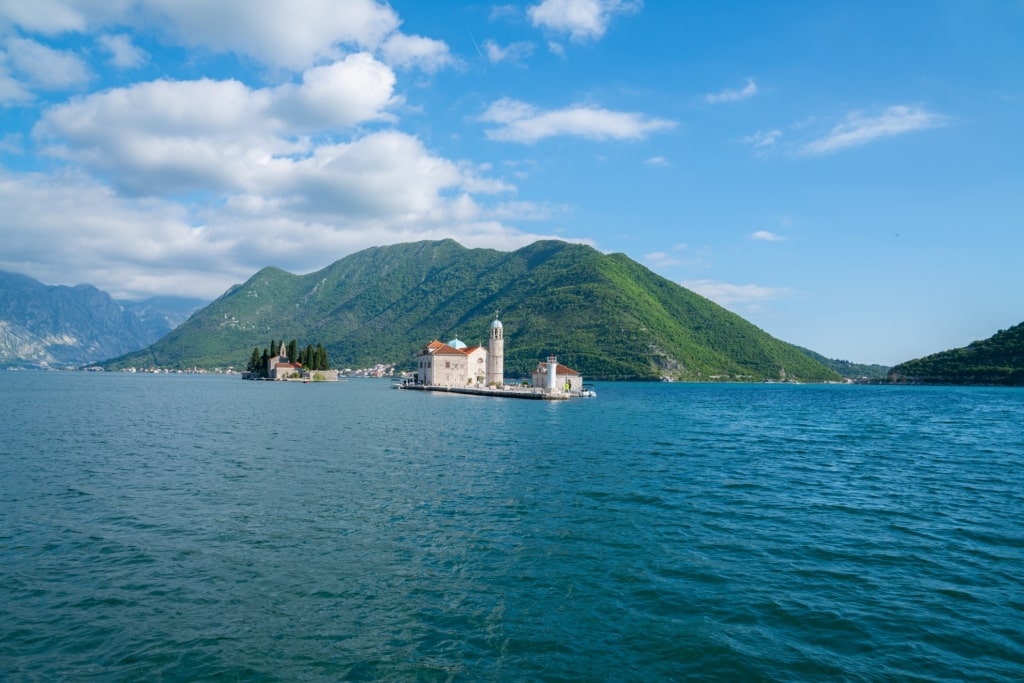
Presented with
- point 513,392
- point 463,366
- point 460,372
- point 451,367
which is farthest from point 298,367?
point 513,392

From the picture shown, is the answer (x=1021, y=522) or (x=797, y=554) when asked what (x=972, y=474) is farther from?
(x=797, y=554)

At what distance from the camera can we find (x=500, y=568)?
1342cm

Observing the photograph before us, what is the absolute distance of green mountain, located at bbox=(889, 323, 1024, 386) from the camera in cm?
15738

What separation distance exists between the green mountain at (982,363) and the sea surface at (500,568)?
171343 millimetres

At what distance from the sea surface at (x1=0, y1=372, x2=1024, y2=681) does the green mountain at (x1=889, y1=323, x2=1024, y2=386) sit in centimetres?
17134

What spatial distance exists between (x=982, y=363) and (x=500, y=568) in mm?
208746

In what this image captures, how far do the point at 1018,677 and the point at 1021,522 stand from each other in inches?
484

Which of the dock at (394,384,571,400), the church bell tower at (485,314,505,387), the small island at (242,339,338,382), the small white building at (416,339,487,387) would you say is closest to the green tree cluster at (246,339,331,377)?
the small island at (242,339,338,382)

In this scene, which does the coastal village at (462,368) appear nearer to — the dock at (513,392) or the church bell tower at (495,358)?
the church bell tower at (495,358)

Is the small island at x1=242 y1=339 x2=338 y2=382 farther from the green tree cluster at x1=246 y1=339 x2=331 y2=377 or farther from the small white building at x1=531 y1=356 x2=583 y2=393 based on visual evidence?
the small white building at x1=531 y1=356 x2=583 y2=393

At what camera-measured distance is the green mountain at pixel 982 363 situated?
157 meters

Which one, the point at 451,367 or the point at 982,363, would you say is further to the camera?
the point at 982,363

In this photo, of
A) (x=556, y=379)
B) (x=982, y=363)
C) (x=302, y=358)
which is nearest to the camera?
(x=556, y=379)

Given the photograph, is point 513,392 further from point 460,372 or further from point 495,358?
point 460,372
